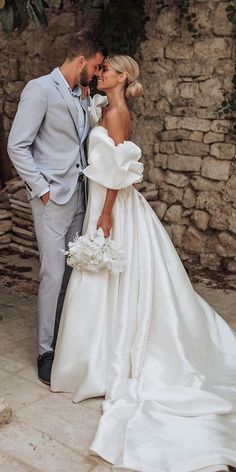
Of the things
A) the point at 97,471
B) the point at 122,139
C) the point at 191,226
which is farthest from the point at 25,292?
the point at 97,471

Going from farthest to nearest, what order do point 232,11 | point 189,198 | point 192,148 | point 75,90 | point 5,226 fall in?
point 5,226 < point 189,198 < point 192,148 < point 232,11 < point 75,90

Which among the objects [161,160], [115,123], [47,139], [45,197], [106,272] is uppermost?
[115,123]

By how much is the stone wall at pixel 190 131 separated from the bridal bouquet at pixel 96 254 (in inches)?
91.6

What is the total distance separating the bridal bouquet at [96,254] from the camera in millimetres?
3121

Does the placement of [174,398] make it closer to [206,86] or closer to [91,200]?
[91,200]

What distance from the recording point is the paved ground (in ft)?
8.42

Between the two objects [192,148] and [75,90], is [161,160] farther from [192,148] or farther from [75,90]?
[75,90]

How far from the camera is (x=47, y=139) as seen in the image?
10.6 ft

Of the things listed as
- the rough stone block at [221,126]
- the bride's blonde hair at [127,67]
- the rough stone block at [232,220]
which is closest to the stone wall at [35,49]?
the rough stone block at [221,126]

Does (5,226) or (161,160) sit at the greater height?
(161,160)

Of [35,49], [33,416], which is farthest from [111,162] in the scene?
[35,49]

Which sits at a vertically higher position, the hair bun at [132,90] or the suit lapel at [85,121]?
the hair bun at [132,90]

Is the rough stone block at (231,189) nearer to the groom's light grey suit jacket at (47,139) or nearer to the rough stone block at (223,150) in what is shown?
the rough stone block at (223,150)

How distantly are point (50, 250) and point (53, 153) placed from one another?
526 mm
